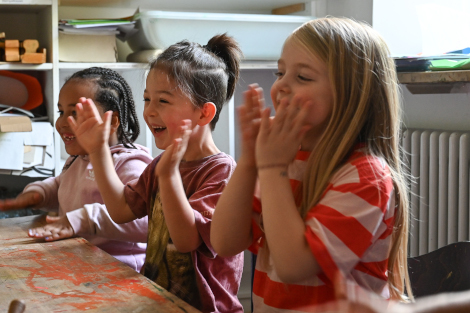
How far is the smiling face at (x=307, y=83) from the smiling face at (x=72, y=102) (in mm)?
836

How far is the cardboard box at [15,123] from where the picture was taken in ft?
6.23

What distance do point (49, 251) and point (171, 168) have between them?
0.33 m

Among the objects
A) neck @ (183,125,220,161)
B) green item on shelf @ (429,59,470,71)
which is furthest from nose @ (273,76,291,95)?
green item on shelf @ (429,59,470,71)

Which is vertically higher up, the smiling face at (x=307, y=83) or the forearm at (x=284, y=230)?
the smiling face at (x=307, y=83)

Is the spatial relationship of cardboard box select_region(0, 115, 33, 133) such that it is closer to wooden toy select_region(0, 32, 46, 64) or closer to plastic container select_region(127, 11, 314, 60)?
wooden toy select_region(0, 32, 46, 64)

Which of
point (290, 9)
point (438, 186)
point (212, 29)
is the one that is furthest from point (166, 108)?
point (290, 9)

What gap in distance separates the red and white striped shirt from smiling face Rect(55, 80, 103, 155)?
2.89 feet

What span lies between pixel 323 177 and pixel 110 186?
56 cm

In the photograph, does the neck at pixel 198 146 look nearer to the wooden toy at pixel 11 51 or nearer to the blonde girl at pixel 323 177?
the blonde girl at pixel 323 177

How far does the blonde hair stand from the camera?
0.86 meters

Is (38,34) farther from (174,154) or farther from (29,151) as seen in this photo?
(174,154)

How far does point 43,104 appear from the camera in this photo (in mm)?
2152

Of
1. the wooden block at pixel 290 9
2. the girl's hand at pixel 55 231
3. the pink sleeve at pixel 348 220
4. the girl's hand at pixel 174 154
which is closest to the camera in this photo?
the pink sleeve at pixel 348 220

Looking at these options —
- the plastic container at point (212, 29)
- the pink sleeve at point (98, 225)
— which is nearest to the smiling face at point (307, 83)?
the pink sleeve at point (98, 225)
